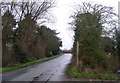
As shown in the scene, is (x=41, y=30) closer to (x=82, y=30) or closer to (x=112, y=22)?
(x=112, y=22)

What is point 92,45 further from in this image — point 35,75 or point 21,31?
point 21,31

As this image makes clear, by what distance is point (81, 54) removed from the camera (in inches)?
609

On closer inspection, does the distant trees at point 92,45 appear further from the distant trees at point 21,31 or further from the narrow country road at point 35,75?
the distant trees at point 21,31

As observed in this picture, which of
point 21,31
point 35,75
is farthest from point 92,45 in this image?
point 21,31

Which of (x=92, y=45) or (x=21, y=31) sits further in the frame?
(x=21, y=31)

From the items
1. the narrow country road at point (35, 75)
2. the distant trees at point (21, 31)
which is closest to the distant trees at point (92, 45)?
the narrow country road at point (35, 75)

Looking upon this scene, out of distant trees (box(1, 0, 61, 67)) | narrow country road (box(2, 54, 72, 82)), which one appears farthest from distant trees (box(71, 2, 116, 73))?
distant trees (box(1, 0, 61, 67))

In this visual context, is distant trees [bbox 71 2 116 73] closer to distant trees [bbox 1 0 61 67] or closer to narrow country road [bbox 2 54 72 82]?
narrow country road [bbox 2 54 72 82]

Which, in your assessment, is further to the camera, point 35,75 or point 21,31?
point 21,31

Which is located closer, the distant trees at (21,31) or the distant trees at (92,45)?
the distant trees at (92,45)

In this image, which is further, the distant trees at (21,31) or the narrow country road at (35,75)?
the distant trees at (21,31)

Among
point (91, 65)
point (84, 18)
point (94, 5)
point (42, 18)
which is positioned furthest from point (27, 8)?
point (91, 65)

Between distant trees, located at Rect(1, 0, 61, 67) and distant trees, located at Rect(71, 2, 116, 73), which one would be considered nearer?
distant trees, located at Rect(71, 2, 116, 73)

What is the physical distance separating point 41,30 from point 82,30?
2858 centimetres
